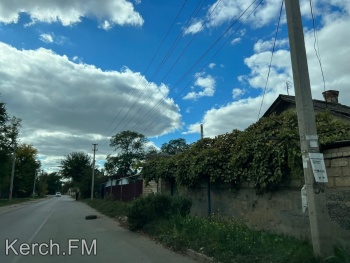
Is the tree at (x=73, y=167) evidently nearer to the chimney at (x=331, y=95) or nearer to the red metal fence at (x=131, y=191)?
the red metal fence at (x=131, y=191)

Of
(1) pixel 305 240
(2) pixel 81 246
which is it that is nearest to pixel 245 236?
(1) pixel 305 240

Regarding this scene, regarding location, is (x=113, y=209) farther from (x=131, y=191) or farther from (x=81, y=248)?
(x=81, y=248)

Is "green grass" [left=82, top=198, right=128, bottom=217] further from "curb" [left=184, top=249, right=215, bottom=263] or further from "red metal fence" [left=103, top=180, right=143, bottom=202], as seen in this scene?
"curb" [left=184, top=249, right=215, bottom=263]

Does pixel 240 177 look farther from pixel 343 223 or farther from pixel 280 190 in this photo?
pixel 343 223

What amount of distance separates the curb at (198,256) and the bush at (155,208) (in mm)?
3833

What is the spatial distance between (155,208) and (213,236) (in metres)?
4.39

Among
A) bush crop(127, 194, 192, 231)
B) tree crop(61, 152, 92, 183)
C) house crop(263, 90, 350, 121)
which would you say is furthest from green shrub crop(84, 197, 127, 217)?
tree crop(61, 152, 92, 183)

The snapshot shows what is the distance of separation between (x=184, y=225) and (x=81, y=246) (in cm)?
Result: 322

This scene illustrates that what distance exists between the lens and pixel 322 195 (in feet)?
21.6

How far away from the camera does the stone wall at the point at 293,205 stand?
7398 millimetres

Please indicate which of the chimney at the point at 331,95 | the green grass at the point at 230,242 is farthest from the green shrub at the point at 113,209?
the chimney at the point at 331,95

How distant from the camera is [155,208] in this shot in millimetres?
13039

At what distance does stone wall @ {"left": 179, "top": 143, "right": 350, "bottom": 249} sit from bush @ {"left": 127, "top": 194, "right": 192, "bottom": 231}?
120 cm

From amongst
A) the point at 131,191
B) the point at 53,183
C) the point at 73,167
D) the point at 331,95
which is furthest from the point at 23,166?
the point at 53,183
